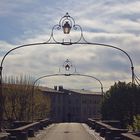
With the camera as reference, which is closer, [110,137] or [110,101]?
[110,137]

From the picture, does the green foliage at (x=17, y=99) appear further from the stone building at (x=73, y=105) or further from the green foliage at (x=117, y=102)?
the stone building at (x=73, y=105)

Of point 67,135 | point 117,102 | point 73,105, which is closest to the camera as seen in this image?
point 67,135

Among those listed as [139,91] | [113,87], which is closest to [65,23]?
[139,91]

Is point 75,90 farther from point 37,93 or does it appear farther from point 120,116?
point 120,116

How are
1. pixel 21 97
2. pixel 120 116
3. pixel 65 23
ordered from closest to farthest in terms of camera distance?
1. pixel 65 23
2. pixel 120 116
3. pixel 21 97

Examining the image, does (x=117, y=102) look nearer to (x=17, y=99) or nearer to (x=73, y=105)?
(x=17, y=99)

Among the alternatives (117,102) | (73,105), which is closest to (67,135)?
(117,102)

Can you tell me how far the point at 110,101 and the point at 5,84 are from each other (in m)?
21.7

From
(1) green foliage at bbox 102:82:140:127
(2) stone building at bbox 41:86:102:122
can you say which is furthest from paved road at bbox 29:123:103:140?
(2) stone building at bbox 41:86:102:122

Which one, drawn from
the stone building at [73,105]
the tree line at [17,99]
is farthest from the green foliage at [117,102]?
the stone building at [73,105]

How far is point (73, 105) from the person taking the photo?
177 meters

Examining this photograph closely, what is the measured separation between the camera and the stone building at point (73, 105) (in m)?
169

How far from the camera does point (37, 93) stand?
10019 cm

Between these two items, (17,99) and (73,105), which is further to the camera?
(73,105)
